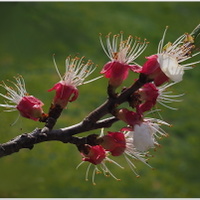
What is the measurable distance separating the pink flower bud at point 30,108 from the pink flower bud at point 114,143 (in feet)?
0.86

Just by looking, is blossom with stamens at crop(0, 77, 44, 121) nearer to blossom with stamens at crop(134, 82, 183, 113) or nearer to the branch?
the branch

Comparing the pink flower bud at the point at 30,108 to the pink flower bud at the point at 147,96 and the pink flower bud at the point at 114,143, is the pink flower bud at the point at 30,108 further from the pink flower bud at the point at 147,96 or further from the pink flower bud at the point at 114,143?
the pink flower bud at the point at 147,96

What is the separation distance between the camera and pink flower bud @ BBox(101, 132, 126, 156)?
5.44 feet

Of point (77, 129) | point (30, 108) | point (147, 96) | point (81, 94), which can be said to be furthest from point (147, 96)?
point (81, 94)

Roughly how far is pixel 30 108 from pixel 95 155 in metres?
0.28

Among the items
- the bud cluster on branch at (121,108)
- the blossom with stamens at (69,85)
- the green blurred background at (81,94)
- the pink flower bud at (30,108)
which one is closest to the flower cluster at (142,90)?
the bud cluster on branch at (121,108)

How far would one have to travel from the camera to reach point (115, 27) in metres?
8.32

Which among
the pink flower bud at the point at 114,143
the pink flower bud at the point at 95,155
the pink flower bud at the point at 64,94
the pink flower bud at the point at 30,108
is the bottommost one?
the pink flower bud at the point at 95,155

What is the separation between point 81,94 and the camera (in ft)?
21.0

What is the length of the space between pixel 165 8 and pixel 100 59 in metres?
2.80

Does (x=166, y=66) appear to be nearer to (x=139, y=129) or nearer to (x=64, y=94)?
(x=139, y=129)

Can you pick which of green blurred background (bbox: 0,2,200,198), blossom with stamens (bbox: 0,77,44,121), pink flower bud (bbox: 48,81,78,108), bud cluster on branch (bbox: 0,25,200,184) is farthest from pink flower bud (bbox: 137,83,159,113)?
green blurred background (bbox: 0,2,200,198)

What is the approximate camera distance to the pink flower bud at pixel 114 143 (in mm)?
1659

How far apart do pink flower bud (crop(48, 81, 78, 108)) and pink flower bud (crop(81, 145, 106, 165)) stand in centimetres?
18
